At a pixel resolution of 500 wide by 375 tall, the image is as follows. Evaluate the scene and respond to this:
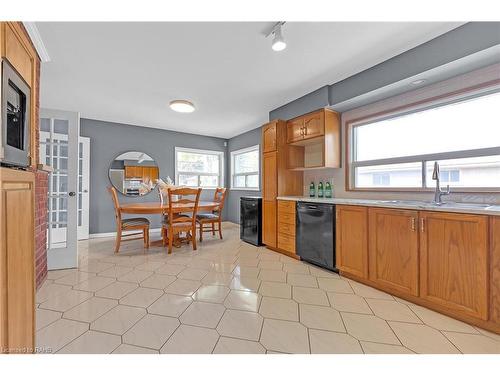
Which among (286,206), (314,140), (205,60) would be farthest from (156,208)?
(314,140)

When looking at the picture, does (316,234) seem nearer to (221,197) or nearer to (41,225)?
(221,197)

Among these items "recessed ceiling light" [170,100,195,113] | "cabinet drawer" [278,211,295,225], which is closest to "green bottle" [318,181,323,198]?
"cabinet drawer" [278,211,295,225]

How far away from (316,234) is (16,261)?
2605 millimetres

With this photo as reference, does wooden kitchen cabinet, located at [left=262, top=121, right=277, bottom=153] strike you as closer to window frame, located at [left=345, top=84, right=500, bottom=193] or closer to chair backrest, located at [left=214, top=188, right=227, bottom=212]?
window frame, located at [left=345, top=84, right=500, bottom=193]

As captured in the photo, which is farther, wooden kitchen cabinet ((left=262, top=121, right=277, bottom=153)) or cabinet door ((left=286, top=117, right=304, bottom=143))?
wooden kitchen cabinet ((left=262, top=121, right=277, bottom=153))

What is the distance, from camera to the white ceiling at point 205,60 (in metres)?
1.88

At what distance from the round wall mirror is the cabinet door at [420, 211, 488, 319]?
474 centimetres

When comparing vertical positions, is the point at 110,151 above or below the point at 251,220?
above

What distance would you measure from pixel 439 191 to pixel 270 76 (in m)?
2.21

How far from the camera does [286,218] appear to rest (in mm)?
3254

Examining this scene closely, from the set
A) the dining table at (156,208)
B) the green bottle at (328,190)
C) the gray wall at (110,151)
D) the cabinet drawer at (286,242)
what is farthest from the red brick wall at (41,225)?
the green bottle at (328,190)

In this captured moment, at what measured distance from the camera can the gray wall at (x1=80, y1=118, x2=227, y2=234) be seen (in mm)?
4430

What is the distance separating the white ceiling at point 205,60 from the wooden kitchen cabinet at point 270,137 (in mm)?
398

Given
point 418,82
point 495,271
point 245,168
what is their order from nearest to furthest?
point 495,271, point 418,82, point 245,168
